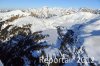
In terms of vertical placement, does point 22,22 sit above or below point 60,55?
above

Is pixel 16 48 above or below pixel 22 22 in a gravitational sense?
below

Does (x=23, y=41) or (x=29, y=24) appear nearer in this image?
(x=23, y=41)

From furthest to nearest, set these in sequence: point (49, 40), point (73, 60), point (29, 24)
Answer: point (29, 24) → point (49, 40) → point (73, 60)

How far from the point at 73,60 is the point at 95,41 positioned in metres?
21.4

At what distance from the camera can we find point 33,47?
11188cm

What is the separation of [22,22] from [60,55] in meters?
62.5

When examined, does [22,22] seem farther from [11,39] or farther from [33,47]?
[33,47]

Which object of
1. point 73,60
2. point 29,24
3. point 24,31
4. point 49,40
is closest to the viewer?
point 73,60

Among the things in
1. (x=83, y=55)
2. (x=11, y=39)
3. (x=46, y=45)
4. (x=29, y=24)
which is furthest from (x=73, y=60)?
(x=29, y=24)

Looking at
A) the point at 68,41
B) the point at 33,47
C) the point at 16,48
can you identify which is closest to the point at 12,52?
the point at 16,48

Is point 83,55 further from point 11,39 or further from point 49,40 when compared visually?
point 11,39

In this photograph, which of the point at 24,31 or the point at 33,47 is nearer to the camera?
the point at 33,47

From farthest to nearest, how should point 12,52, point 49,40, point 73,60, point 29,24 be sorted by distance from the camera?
point 29,24, point 49,40, point 12,52, point 73,60

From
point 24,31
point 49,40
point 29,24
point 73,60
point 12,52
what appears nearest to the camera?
point 73,60
